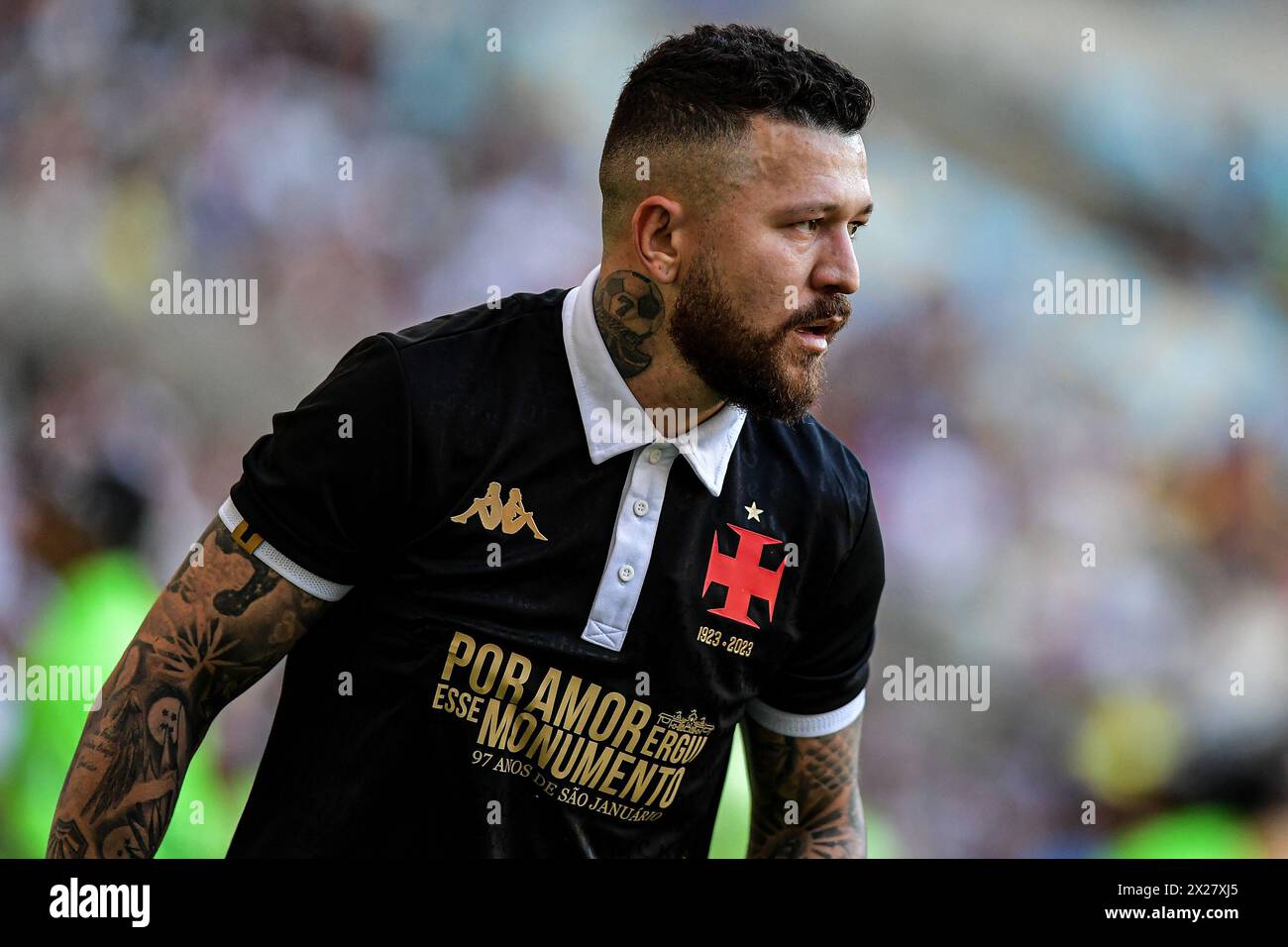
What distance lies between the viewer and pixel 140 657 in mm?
1942

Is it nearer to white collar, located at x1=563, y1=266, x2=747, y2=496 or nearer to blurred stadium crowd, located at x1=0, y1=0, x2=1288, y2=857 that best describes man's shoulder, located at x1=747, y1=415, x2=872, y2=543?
white collar, located at x1=563, y1=266, x2=747, y2=496

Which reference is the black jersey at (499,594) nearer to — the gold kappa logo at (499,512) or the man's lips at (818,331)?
the gold kappa logo at (499,512)

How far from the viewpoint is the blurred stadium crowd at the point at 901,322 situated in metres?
4.11

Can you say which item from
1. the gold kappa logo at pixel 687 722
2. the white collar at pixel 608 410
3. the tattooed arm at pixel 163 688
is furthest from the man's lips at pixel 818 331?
the tattooed arm at pixel 163 688

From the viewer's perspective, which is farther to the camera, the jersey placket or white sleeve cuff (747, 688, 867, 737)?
white sleeve cuff (747, 688, 867, 737)

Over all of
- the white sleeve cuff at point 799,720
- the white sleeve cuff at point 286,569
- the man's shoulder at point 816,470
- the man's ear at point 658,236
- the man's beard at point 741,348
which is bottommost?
the white sleeve cuff at point 799,720

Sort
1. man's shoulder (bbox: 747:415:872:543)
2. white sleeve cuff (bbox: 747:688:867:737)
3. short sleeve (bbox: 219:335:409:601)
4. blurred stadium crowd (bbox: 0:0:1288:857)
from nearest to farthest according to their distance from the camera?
short sleeve (bbox: 219:335:409:601), man's shoulder (bbox: 747:415:872:543), white sleeve cuff (bbox: 747:688:867:737), blurred stadium crowd (bbox: 0:0:1288:857)

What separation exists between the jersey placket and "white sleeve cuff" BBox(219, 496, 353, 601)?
397 millimetres

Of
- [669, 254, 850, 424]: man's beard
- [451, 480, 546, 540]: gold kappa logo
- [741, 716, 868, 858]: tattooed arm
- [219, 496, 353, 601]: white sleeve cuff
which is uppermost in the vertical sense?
[669, 254, 850, 424]: man's beard

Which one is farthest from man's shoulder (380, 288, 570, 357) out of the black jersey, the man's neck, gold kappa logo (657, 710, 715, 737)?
gold kappa logo (657, 710, 715, 737)

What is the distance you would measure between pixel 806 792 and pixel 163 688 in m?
1.16

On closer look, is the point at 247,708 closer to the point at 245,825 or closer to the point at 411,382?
the point at 245,825

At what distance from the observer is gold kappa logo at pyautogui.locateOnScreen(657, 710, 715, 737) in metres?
2.04
